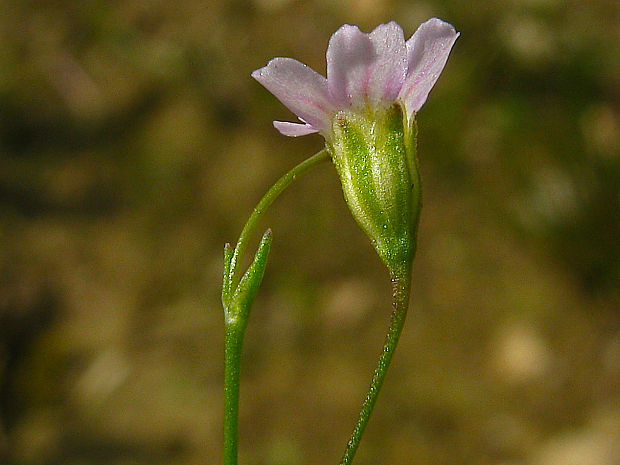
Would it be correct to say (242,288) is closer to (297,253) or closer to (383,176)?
(383,176)

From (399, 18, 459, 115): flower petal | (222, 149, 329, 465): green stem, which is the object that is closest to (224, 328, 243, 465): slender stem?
(222, 149, 329, 465): green stem

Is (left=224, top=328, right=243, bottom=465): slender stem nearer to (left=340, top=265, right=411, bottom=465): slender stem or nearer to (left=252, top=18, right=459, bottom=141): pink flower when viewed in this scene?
(left=340, top=265, right=411, bottom=465): slender stem

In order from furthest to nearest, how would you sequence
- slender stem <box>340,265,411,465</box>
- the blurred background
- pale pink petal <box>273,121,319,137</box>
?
1. the blurred background
2. pale pink petal <box>273,121,319,137</box>
3. slender stem <box>340,265,411,465</box>

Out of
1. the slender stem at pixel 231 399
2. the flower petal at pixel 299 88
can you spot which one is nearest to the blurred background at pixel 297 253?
the slender stem at pixel 231 399

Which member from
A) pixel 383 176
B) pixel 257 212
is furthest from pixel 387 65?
pixel 257 212

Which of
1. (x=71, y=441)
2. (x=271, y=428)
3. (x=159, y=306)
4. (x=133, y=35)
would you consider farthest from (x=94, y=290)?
(x=133, y=35)

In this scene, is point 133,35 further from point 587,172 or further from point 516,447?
point 516,447

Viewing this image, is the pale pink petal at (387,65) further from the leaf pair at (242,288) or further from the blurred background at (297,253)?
the blurred background at (297,253)
